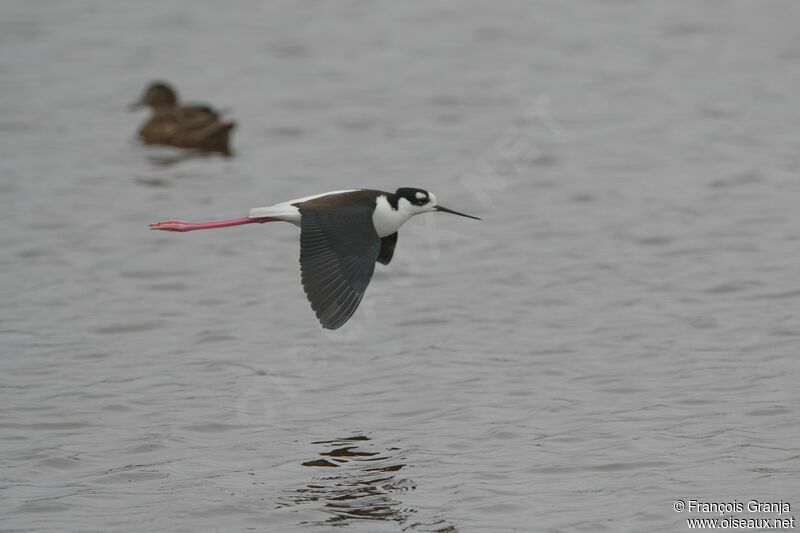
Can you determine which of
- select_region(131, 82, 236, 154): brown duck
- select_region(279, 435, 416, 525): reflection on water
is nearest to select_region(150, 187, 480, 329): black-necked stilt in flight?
select_region(279, 435, 416, 525): reflection on water

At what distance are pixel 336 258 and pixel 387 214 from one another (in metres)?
0.74

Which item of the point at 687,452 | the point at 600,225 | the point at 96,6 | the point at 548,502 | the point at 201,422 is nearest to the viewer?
the point at 548,502

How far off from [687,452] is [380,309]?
150 inches

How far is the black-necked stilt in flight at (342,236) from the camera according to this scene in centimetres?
785

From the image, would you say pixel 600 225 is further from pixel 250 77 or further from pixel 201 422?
pixel 250 77

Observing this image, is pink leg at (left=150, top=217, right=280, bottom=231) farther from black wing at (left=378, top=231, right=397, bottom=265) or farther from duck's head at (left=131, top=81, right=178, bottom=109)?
duck's head at (left=131, top=81, right=178, bottom=109)

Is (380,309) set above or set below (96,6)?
below

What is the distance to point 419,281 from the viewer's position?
11938mm

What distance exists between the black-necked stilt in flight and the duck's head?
742cm

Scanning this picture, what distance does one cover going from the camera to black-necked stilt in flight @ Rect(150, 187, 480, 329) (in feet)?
25.8

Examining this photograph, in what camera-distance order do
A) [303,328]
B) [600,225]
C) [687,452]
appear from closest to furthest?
[687,452] < [303,328] < [600,225]

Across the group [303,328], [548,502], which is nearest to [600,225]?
[303,328]

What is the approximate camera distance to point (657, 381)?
9281 mm

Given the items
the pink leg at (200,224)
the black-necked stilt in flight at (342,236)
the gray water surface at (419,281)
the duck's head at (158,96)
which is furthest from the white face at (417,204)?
the duck's head at (158,96)
